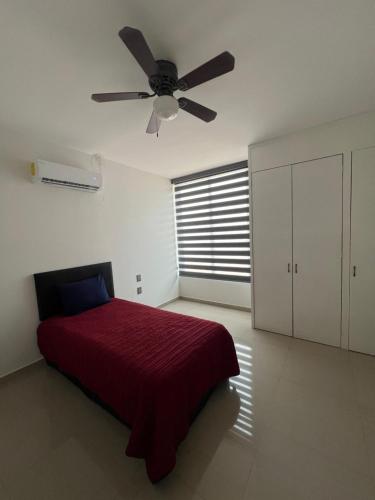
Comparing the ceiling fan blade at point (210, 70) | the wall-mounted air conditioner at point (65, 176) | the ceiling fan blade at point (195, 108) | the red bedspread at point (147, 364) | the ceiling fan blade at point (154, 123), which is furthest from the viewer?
the wall-mounted air conditioner at point (65, 176)

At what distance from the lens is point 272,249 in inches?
110

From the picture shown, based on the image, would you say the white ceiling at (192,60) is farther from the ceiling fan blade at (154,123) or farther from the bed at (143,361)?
the bed at (143,361)

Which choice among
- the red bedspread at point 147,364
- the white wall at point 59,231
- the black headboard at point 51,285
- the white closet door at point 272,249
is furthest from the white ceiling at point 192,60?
the red bedspread at point 147,364

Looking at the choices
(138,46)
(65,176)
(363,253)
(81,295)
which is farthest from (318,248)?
(65,176)

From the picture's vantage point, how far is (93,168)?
296 centimetres

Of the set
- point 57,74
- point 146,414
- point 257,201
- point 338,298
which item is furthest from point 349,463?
point 57,74

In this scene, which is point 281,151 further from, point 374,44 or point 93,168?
point 93,168

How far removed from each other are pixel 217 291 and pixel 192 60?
3.39 m

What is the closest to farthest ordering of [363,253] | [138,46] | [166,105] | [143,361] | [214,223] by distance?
[138,46] < [166,105] < [143,361] < [363,253] < [214,223]

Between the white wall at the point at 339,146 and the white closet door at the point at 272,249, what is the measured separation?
0.21m

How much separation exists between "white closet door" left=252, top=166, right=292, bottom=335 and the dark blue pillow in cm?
215

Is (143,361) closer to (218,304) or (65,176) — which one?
(65,176)

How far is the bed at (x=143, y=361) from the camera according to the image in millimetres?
1233

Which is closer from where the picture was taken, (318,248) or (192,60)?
(192,60)
